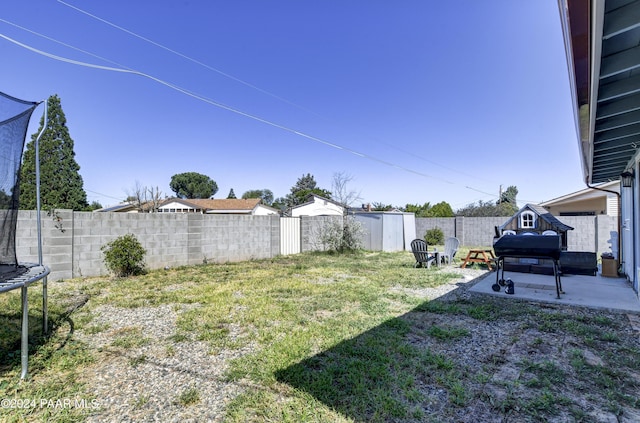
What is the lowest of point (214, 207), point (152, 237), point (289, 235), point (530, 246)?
point (289, 235)

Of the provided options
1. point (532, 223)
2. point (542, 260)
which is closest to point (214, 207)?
point (532, 223)

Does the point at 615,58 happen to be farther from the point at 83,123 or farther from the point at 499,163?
the point at 499,163

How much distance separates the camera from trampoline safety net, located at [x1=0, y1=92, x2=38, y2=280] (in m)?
2.70

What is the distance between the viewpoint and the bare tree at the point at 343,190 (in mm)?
14039

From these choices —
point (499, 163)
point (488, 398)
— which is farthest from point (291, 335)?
point (499, 163)

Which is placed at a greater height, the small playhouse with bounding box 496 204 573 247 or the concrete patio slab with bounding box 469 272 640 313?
the small playhouse with bounding box 496 204 573 247

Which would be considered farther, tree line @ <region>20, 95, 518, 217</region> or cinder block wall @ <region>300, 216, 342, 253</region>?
tree line @ <region>20, 95, 518, 217</region>

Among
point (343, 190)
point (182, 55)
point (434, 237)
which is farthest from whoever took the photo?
point (434, 237)

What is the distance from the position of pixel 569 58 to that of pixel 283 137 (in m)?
14.9

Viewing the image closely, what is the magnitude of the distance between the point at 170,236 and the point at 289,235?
15.0ft

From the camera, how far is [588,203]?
16391mm

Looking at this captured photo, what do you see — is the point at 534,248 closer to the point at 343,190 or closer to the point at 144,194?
the point at 343,190

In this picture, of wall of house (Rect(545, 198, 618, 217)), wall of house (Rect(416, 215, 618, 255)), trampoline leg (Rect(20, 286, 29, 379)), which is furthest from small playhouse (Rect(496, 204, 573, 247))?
wall of house (Rect(545, 198, 618, 217))

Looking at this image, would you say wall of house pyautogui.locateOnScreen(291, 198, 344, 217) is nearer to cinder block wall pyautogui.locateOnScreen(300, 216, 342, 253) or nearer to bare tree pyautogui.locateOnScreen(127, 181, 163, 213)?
bare tree pyautogui.locateOnScreen(127, 181, 163, 213)
